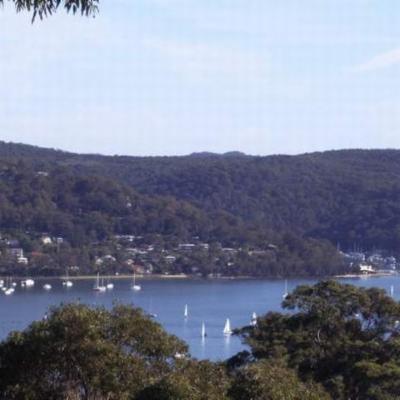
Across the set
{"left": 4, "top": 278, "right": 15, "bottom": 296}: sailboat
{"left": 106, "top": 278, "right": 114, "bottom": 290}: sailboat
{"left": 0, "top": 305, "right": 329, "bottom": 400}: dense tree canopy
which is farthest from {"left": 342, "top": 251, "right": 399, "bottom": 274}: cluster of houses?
{"left": 0, "top": 305, "right": 329, "bottom": 400}: dense tree canopy

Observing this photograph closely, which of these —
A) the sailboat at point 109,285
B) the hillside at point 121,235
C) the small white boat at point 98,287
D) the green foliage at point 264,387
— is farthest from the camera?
the hillside at point 121,235

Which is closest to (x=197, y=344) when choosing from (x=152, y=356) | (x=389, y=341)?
(x=389, y=341)

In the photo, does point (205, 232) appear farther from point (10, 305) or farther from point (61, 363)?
point (61, 363)

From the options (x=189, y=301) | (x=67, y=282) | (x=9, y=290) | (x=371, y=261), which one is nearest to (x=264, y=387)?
(x=189, y=301)

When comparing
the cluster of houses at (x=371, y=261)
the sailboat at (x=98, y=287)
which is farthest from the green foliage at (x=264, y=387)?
the cluster of houses at (x=371, y=261)

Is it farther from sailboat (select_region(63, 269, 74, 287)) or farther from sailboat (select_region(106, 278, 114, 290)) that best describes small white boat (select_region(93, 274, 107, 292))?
sailboat (select_region(63, 269, 74, 287))

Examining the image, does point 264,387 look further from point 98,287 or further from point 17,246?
point 17,246

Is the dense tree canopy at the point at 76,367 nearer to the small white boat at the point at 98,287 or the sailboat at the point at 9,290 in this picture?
the small white boat at the point at 98,287
